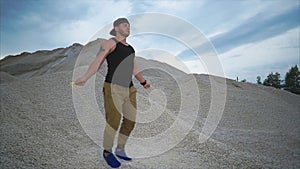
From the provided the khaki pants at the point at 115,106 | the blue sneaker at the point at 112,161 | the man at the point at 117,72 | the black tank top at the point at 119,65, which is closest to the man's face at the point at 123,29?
the man at the point at 117,72

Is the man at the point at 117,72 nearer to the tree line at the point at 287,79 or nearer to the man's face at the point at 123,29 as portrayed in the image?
A: the man's face at the point at 123,29

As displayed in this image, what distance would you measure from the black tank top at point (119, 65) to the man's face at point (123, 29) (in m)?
0.12

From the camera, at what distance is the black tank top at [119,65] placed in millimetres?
2545

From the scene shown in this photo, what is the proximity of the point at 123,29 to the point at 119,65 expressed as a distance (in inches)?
15.3

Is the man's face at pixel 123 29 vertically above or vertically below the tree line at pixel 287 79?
below

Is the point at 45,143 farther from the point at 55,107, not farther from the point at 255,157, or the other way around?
the point at 255,157

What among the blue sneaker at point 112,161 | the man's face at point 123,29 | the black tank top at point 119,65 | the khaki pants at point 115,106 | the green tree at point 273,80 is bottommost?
the blue sneaker at point 112,161

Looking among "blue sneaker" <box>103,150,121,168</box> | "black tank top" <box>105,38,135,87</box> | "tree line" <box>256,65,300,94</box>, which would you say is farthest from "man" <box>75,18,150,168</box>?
"tree line" <box>256,65,300,94</box>

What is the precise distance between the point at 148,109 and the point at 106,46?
14.4ft

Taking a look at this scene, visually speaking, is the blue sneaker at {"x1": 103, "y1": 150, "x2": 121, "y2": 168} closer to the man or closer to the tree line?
the man

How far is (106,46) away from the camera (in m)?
2.46

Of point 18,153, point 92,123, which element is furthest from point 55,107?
point 18,153

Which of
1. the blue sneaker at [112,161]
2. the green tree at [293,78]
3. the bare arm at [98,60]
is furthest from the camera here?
the green tree at [293,78]

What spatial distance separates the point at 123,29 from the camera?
8.47 ft
